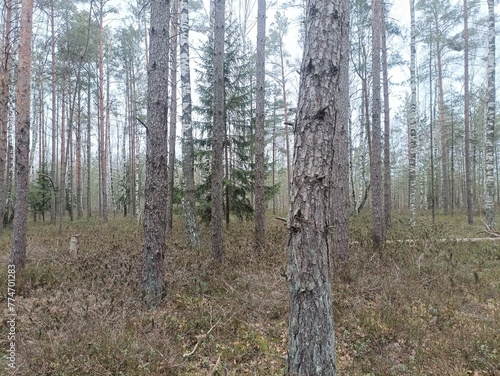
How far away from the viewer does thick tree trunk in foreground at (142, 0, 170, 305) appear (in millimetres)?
4957

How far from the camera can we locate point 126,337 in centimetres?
379

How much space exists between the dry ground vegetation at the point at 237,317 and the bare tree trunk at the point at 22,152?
55 centimetres

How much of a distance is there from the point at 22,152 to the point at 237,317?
5850mm

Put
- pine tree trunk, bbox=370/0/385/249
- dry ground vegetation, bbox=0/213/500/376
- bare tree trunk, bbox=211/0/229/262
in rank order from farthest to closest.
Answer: pine tree trunk, bbox=370/0/385/249
bare tree trunk, bbox=211/0/229/262
dry ground vegetation, bbox=0/213/500/376

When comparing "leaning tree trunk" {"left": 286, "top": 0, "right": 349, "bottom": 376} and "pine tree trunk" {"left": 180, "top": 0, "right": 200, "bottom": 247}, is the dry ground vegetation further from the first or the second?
"pine tree trunk" {"left": 180, "top": 0, "right": 200, "bottom": 247}

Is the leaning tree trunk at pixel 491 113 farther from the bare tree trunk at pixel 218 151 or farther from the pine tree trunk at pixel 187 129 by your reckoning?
the pine tree trunk at pixel 187 129

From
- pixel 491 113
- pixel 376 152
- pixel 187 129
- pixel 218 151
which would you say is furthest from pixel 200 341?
pixel 491 113

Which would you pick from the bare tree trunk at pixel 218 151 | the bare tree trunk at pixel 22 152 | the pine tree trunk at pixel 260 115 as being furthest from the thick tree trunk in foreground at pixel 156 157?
the pine tree trunk at pixel 260 115

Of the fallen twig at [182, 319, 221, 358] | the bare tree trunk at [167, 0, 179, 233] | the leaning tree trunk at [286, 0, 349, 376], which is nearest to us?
the leaning tree trunk at [286, 0, 349, 376]

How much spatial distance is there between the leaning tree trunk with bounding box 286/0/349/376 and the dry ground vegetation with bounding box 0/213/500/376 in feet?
4.12

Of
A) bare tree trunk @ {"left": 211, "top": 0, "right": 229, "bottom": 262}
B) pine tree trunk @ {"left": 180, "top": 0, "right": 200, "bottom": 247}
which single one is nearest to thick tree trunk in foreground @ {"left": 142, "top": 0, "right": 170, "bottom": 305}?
bare tree trunk @ {"left": 211, "top": 0, "right": 229, "bottom": 262}

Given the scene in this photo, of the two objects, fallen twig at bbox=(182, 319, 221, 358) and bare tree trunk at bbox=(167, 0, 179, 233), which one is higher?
bare tree trunk at bbox=(167, 0, 179, 233)

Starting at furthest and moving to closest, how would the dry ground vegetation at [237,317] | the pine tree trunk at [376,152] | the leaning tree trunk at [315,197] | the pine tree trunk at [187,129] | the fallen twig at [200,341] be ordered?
1. the pine tree trunk at [187,129]
2. the pine tree trunk at [376,152]
3. the fallen twig at [200,341]
4. the dry ground vegetation at [237,317]
5. the leaning tree trunk at [315,197]

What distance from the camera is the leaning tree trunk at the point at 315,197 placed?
101 inches
